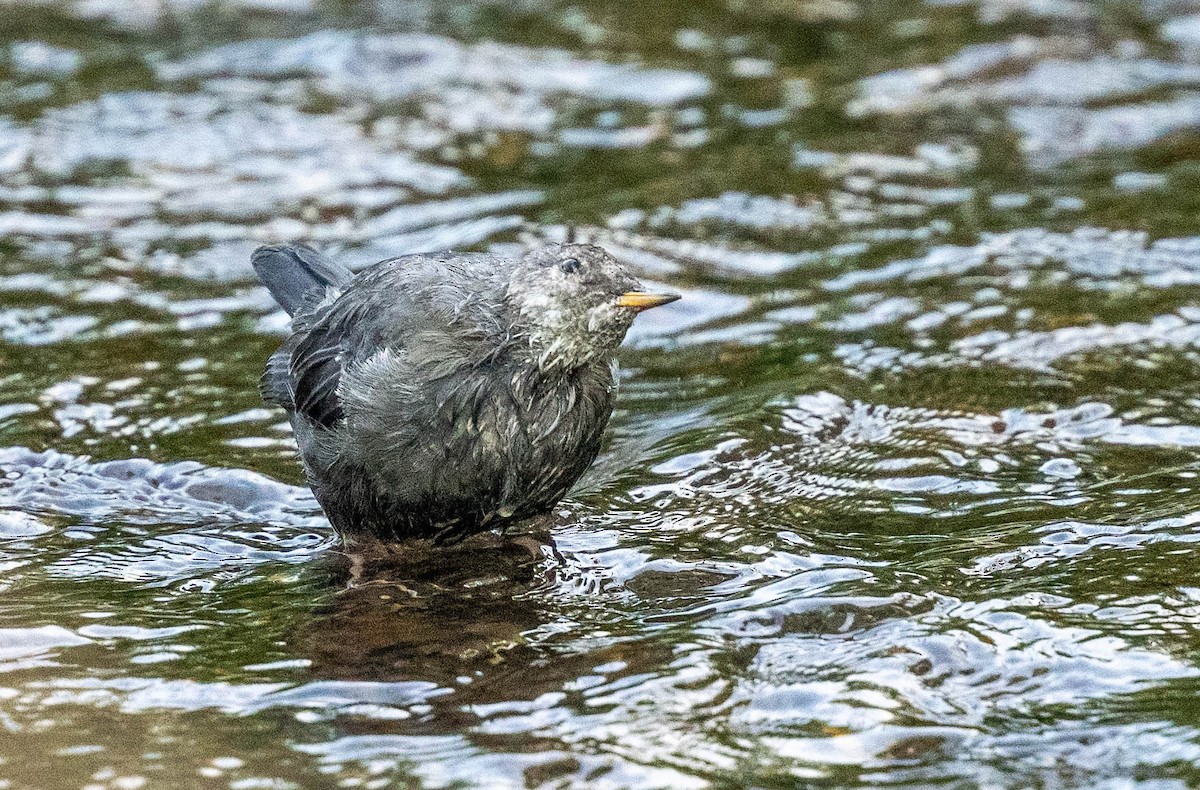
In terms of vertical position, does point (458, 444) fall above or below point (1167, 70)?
below

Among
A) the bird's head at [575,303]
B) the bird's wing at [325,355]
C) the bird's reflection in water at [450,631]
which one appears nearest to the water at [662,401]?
the bird's reflection in water at [450,631]

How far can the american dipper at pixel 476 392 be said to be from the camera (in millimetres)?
4488

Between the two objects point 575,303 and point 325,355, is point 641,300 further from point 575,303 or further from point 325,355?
point 325,355

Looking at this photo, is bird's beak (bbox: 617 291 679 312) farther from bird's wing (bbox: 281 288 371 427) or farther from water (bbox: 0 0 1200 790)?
bird's wing (bbox: 281 288 371 427)

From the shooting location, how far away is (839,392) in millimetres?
5977

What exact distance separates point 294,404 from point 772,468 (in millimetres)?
1610

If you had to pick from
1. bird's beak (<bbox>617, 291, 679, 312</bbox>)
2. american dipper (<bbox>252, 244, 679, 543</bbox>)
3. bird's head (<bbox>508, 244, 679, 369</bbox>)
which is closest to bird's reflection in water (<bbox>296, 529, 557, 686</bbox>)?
american dipper (<bbox>252, 244, 679, 543</bbox>)

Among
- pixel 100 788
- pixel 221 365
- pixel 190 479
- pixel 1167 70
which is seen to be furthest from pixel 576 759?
pixel 1167 70

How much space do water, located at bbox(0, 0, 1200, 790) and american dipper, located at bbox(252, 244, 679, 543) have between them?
0.89ft

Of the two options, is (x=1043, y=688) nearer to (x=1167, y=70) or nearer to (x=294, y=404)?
(x=294, y=404)

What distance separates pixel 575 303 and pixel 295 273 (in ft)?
5.56

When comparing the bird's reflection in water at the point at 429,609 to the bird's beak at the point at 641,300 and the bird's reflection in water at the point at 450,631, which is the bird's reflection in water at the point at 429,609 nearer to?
the bird's reflection in water at the point at 450,631

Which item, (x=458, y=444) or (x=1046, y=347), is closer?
(x=458, y=444)

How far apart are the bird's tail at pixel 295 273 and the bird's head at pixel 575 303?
1.39m
